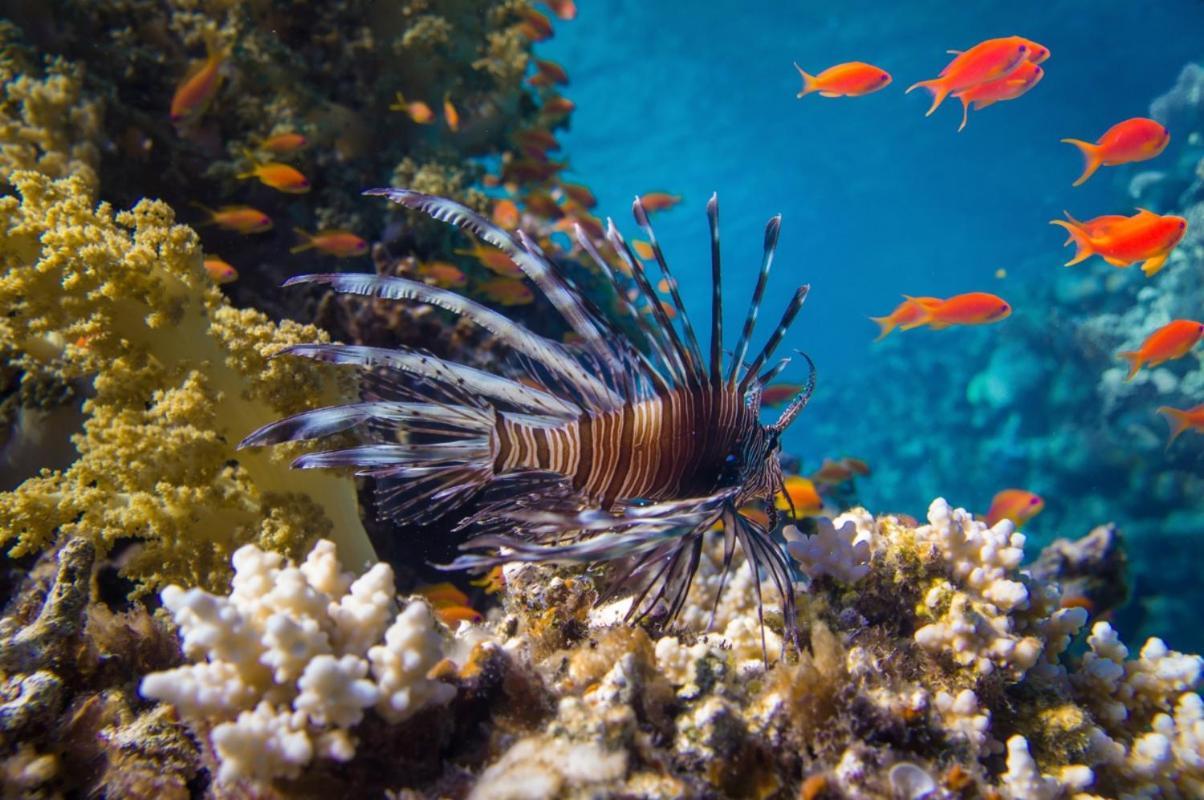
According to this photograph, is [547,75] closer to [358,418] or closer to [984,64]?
[984,64]

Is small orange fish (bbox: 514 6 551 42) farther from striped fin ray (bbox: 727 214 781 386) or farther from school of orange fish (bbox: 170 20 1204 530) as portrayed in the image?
striped fin ray (bbox: 727 214 781 386)

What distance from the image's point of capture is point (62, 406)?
3.33m

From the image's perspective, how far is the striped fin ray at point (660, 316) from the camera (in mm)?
2104

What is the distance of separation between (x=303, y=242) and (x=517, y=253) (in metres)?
3.84

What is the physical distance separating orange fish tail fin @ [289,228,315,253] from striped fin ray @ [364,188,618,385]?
3084 millimetres

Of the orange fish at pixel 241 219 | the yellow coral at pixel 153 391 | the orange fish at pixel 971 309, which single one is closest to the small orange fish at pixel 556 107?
the orange fish at pixel 241 219

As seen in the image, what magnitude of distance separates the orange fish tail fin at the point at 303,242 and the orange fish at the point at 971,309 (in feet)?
17.7

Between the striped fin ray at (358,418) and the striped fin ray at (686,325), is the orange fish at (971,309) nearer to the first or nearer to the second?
the striped fin ray at (686,325)

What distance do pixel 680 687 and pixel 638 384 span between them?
1028 mm

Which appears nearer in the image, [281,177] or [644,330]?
[644,330]

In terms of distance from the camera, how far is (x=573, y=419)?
2225 mm

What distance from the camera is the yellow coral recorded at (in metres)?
2.36

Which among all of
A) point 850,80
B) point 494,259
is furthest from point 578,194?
point 850,80

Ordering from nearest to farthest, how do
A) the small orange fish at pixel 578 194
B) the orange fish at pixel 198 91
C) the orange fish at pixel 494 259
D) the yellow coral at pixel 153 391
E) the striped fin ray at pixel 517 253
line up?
1. the striped fin ray at pixel 517 253
2. the yellow coral at pixel 153 391
3. the orange fish at pixel 198 91
4. the orange fish at pixel 494 259
5. the small orange fish at pixel 578 194
